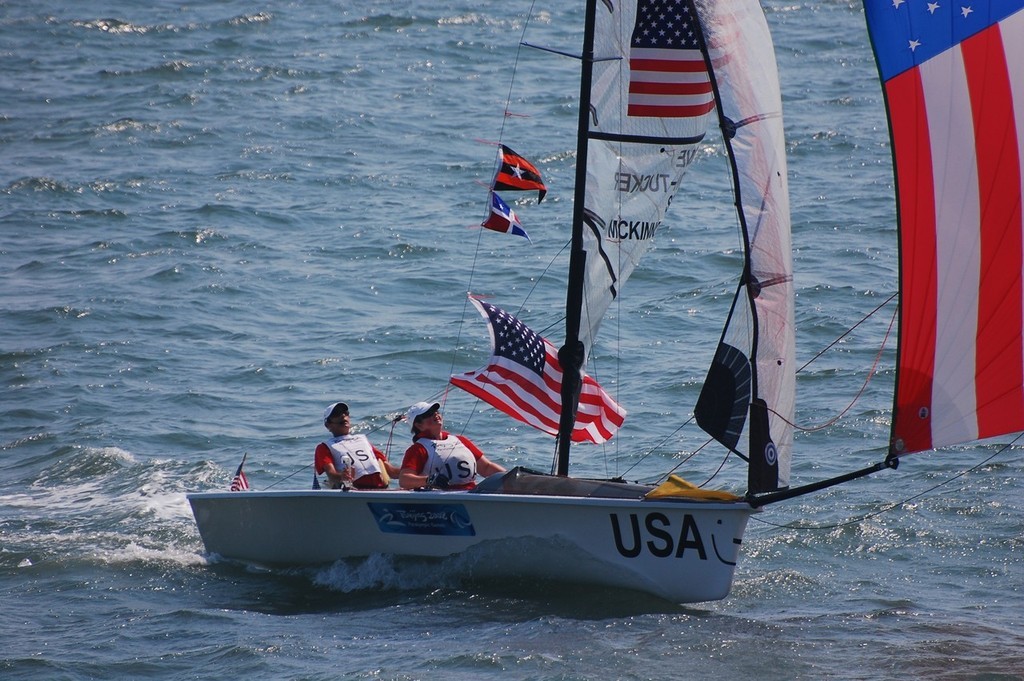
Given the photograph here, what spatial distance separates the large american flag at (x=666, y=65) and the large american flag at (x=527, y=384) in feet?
5.67

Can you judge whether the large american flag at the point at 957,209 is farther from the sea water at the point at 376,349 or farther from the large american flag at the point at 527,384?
the large american flag at the point at 527,384

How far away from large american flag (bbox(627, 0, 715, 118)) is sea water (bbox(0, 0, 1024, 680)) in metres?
2.11

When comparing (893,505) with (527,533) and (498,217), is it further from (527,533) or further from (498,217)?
(498,217)

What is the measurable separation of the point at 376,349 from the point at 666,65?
7193 mm

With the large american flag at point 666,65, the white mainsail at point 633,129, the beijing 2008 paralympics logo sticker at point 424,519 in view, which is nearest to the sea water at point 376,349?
the beijing 2008 paralympics logo sticker at point 424,519

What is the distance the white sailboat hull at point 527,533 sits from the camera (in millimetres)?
8773

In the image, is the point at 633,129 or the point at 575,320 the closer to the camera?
the point at 633,129

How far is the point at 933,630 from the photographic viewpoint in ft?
29.3

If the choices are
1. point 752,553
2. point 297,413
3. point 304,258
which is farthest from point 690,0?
point 304,258

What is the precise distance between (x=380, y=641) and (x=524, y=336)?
2.34 meters

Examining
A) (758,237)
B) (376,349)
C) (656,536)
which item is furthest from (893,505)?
(376,349)

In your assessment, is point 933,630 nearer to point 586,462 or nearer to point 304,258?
point 586,462

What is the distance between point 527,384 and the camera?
964 cm

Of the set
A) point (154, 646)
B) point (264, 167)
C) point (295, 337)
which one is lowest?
point (154, 646)
